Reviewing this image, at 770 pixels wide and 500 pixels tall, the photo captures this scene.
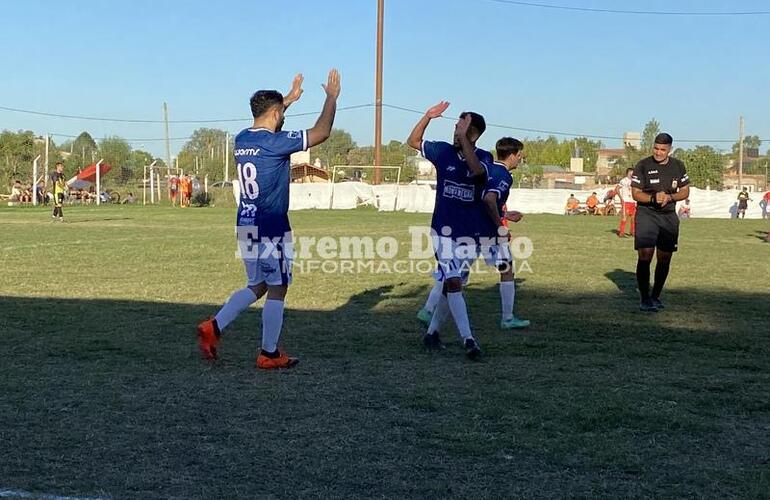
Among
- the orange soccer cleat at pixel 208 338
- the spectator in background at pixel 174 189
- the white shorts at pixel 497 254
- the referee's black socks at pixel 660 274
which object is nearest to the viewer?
the orange soccer cleat at pixel 208 338

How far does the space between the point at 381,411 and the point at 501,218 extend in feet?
9.80

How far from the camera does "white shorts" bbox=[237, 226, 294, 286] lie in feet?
19.8

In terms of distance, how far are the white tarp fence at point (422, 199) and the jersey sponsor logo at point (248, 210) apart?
108ft

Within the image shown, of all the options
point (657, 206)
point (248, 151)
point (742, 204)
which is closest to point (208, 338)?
point (248, 151)

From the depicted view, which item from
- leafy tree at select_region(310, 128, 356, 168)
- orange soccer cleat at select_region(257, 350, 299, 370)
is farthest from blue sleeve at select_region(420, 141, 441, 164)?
leafy tree at select_region(310, 128, 356, 168)

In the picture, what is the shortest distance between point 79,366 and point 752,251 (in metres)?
15.0

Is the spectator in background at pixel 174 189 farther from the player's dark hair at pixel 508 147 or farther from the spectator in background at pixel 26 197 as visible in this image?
the player's dark hair at pixel 508 147

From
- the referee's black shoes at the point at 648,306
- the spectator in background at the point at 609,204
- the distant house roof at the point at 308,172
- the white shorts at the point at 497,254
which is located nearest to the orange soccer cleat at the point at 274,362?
the white shorts at the point at 497,254

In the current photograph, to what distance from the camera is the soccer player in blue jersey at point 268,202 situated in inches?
231

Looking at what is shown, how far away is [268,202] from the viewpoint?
598cm

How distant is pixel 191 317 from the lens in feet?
27.2

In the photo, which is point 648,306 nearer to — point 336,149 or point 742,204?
point 742,204

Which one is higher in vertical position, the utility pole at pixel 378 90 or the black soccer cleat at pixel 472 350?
the utility pole at pixel 378 90

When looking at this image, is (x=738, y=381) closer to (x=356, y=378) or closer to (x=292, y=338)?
(x=356, y=378)
